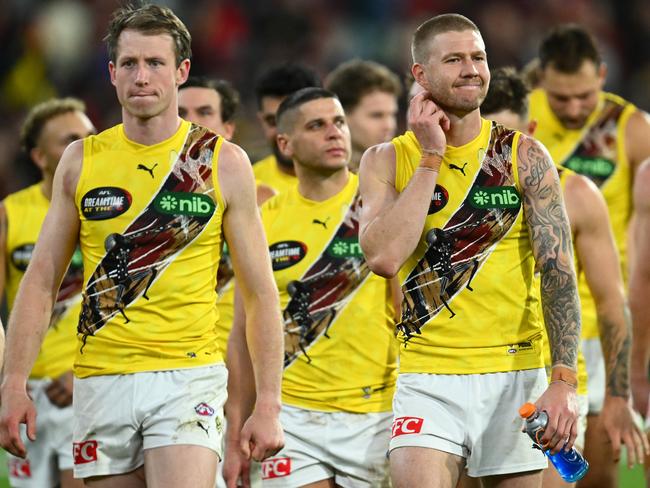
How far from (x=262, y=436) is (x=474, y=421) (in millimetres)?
849

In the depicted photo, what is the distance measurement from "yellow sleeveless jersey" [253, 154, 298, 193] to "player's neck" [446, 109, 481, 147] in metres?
2.64

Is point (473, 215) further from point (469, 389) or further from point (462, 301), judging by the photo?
point (469, 389)

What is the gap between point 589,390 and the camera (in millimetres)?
7867

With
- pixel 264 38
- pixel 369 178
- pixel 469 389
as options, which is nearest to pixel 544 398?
pixel 469 389

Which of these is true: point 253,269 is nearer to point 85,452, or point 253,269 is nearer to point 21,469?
→ point 85,452

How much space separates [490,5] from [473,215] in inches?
421

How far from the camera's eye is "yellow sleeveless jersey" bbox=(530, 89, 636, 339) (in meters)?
8.75

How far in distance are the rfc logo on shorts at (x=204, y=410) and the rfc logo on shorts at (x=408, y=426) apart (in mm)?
749

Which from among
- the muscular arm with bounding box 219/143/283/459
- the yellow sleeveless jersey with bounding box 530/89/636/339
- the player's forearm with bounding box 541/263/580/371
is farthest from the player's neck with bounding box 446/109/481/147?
the yellow sleeveless jersey with bounding box 530/89/636/339

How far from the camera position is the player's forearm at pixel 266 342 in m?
5.58

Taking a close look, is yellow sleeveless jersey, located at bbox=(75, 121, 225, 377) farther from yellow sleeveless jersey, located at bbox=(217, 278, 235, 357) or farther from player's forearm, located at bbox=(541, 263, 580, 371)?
yellow sleeveless jersey, located at bbox=(217, 278, 235, 357)

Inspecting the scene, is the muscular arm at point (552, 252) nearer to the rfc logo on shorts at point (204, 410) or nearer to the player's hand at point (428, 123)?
the player's hand at point (428, 123)

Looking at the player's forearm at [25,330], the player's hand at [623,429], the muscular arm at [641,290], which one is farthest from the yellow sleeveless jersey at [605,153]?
the player's forearm at [25,330]

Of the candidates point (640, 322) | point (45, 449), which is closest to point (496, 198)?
point (640, 322)
